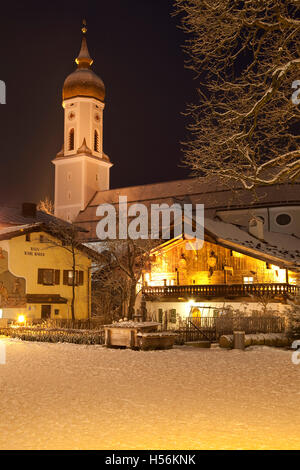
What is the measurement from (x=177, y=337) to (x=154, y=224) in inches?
1644

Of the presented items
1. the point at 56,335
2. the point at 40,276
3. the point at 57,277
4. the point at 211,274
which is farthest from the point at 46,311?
the point at 56,335

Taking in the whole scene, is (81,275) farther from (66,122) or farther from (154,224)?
(66,122)

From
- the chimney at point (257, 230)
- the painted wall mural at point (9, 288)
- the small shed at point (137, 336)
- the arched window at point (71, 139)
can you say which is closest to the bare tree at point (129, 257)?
the painted wall mural at point (9, 288)

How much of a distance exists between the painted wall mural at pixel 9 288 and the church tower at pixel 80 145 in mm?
40664

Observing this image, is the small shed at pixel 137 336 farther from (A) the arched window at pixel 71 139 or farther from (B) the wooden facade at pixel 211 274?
(A) the arched window at pixel 71 139

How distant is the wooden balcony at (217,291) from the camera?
3581 cm

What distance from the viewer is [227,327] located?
26.0m

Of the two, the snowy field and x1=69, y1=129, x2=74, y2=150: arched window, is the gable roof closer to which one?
the snowy field

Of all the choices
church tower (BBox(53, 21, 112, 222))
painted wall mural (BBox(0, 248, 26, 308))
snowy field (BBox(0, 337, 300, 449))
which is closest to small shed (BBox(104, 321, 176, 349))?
snowy field (BBox(0, 337, 300, 449))

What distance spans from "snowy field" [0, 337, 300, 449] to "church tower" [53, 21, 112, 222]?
63.3m

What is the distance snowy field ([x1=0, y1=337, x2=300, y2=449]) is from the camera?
25.3 ft

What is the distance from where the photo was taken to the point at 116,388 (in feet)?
41.1

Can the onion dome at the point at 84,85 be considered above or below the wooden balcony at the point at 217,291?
above

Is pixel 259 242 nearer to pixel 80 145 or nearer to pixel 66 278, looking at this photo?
pixel 66 278
